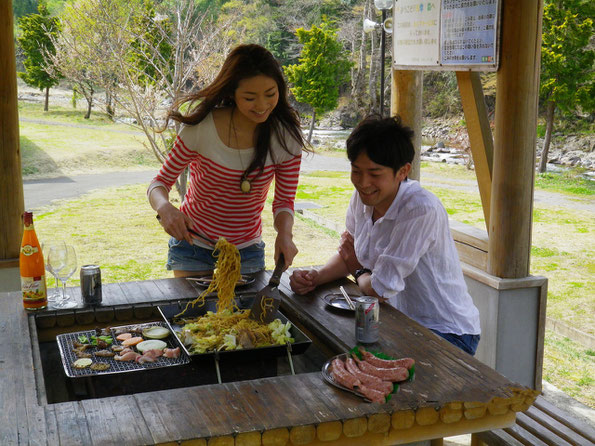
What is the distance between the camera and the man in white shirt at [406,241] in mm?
2207

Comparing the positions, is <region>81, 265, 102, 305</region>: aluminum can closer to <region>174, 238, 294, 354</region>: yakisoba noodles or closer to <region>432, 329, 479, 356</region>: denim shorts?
<region>174, 238, 294, 354</region>: yakisoba noodles

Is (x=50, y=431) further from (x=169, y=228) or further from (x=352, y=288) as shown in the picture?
(x=352, y=288)

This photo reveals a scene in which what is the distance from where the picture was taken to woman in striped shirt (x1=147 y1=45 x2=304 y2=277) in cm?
243

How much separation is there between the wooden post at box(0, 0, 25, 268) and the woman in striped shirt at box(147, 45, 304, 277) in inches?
48.4

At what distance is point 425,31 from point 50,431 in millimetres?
3143

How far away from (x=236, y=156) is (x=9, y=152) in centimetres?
149

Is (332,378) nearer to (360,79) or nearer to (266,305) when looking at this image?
(266,305)

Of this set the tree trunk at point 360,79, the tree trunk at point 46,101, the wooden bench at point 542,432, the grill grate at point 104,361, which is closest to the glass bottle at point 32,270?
the grill grate at point 104,361

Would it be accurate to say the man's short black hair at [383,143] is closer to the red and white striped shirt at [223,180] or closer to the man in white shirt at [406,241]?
the man in white shirt at [406,241]

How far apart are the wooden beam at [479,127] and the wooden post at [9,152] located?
232 centimetres

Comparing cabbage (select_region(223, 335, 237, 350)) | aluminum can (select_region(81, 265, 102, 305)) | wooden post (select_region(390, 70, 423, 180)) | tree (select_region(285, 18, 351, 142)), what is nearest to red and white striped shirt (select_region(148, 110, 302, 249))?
aluminum can (select_region(81, 265, 102, 305))

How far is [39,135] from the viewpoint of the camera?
559 inches

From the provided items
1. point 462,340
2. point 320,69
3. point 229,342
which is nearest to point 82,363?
Result: point 229,342

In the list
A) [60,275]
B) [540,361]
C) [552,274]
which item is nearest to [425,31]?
[540,361]
